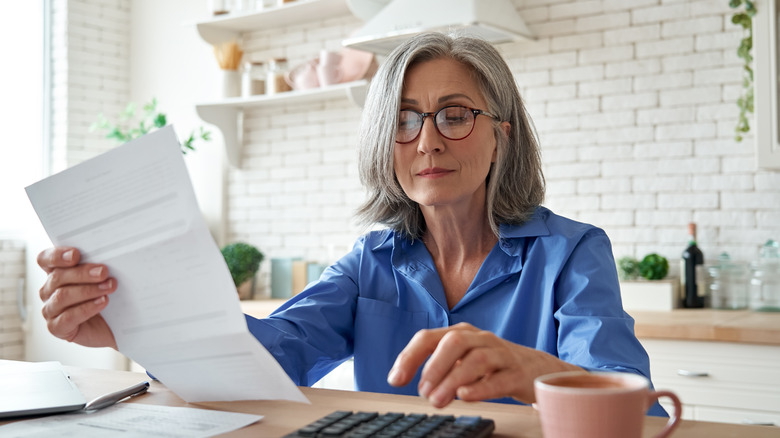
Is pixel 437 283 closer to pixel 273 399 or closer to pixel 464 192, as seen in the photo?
pixel 464 192

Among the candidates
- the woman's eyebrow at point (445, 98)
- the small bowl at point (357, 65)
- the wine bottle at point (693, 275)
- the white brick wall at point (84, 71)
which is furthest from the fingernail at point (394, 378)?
the white brick wall at point (84, 71)

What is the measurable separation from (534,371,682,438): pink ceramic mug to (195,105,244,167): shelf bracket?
3.69m

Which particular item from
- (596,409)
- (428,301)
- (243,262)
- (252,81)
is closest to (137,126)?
(252,81)

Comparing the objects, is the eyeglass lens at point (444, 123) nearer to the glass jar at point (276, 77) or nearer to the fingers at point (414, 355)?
the fingers at point (414, 355)

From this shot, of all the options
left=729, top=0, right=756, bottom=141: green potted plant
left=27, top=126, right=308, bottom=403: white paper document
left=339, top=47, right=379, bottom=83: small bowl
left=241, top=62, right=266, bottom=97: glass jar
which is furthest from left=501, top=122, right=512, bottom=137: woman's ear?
left=241, top=62, right=266, bottom=97: glass jar

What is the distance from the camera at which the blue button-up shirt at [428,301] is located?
4.86 feet

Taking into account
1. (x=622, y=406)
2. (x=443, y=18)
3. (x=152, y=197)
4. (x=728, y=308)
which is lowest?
(x=728, y=308)

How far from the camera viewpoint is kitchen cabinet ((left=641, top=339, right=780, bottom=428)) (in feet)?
8.22

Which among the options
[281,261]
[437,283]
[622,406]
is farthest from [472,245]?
[281,261]

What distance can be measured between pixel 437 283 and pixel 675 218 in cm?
193

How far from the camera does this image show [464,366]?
901 mm

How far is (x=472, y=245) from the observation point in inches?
69.0

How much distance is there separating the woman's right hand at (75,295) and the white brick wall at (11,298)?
3.60 metres

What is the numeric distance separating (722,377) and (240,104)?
9.09 feet
